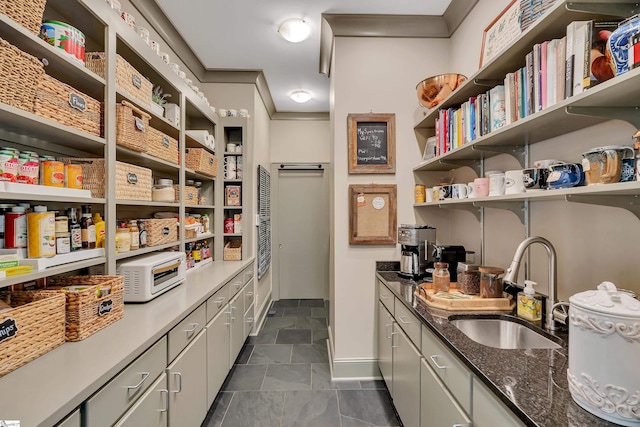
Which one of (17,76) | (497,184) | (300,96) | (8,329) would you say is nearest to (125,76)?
(17,76)

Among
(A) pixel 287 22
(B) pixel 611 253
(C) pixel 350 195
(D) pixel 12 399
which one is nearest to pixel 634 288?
(B) pixel 611 253

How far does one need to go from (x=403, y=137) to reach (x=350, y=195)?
67cm

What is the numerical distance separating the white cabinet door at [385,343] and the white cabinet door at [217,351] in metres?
1.19

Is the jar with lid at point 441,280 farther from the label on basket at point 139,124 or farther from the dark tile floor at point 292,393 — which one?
the label on basket at point 139,124

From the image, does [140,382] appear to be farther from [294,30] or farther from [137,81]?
[294,30]

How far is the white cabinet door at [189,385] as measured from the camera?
4.45 ft

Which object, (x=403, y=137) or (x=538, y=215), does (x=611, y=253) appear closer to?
(x=538, y=215)

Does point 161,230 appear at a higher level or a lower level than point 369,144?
lower

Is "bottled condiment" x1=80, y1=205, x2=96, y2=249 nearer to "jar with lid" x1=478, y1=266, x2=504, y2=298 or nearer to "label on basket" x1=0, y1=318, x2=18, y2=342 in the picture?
"label on basket" x1=0, y1=318, x2=18, y2=342

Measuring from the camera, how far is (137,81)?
179 centimetres

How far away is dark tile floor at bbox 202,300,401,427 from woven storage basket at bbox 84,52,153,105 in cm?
215

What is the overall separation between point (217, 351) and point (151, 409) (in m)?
0.84

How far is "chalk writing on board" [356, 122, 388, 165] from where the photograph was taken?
7.97 feet

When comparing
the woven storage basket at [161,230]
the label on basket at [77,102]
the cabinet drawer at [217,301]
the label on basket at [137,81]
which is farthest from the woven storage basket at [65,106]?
the cabinet drawer at [217,301]
